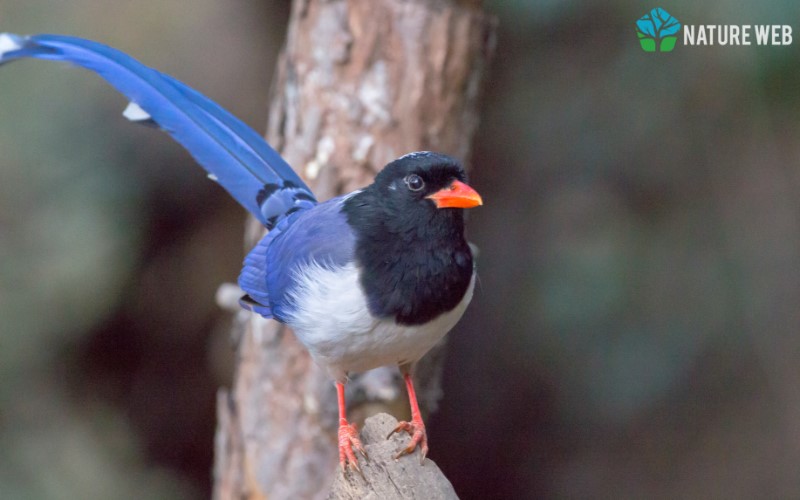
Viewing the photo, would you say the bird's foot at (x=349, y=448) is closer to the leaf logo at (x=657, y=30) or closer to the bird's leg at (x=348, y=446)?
the bird's leg at (x=348, y=446)

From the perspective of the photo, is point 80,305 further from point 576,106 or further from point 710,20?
point 710,20

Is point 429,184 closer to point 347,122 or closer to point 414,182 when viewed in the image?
point 414,182

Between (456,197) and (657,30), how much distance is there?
73.4 inches

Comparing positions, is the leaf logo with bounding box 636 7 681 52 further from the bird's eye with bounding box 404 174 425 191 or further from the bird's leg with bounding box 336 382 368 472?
the bird's leg with bounding box 336 382 368 472

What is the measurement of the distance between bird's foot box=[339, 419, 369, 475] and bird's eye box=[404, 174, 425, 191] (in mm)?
670

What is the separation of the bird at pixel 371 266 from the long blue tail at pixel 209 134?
0.05ft

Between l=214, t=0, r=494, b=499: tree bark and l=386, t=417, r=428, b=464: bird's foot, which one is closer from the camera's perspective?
l=386, t=417, r=428, b=464: bird's foot

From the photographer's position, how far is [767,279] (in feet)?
13.5

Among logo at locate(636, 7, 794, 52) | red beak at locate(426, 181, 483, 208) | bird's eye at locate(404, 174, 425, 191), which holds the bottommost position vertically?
red beak at locate(426, 181, 483, 208)

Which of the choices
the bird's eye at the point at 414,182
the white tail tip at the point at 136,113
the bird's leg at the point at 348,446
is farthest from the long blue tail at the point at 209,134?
the bird's leg at the point at 348,446

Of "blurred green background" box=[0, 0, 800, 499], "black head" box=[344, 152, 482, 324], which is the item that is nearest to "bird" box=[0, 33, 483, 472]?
"black head" box=[344, 152, 482, 324]

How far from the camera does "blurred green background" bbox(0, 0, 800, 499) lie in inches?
157

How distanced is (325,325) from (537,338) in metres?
2.14

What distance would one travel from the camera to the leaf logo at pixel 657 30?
3.68 meters
